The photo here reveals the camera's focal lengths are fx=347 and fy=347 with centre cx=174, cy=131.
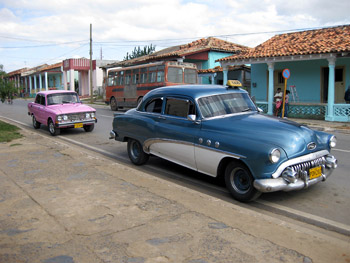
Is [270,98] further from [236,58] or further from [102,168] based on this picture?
[102,168]

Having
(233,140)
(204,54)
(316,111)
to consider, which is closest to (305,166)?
(233,140)

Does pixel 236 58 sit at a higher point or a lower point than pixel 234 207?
higher

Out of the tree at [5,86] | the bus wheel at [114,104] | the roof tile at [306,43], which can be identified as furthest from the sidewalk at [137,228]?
the bus wheel at [114,104]

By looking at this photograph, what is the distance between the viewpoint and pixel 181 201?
16.6 ft

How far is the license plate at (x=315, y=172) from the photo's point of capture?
16.6 feet

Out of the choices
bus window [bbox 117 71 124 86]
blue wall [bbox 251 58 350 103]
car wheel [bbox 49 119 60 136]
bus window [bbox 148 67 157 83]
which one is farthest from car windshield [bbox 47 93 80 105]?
blue wall [bbox 251 58 350 103]

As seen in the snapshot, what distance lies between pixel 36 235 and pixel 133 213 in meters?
1.21

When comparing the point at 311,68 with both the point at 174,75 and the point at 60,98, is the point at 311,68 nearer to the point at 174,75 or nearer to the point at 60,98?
the point at 174,75

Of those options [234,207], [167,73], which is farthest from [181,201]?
[167,73]

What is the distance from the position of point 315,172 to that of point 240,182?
1101 mm

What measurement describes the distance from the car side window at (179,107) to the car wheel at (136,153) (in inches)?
51.1

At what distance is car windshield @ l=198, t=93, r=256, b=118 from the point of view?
5996 mm

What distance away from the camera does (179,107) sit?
6.46 meters

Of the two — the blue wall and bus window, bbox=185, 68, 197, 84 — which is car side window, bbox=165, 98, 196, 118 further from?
the blue wall
